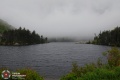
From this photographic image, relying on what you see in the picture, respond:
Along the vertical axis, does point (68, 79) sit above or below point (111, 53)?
below

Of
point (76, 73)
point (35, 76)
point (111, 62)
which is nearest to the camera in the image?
point (35, 76)

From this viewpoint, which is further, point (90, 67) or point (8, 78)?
point (90, 67)

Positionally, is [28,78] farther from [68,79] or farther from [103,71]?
[103,71]

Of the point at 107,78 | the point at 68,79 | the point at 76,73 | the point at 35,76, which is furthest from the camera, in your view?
the point at 76,73

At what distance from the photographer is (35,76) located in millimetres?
28531

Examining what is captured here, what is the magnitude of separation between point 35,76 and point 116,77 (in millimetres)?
9126

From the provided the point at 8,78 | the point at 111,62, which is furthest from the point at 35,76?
the point at 111,62

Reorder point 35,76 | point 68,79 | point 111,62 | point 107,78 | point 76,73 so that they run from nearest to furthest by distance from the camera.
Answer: point 107,78
point 35,76
point 68,79
point 76,73
point 111,62

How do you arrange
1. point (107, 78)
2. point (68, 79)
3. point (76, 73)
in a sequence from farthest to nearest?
point (76, 73) → point (68, 79) → point (107, 78)

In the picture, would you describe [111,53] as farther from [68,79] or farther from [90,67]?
[68,79]

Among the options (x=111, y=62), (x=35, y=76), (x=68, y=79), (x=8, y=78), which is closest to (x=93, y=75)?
(x=68, y=79)

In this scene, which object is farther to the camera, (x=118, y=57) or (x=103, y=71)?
(x=118, y=57)

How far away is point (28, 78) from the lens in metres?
27.9

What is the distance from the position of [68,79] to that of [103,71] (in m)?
4.82
